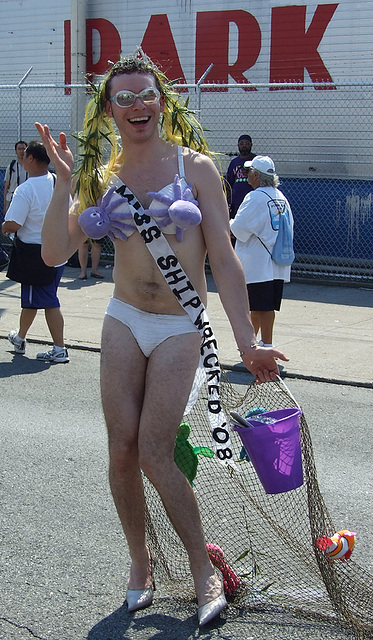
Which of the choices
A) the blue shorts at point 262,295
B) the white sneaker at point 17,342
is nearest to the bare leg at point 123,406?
Answer: the blue shorts at point 262,295

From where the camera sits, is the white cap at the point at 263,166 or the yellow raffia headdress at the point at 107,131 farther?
the white cap at the point at 263,166

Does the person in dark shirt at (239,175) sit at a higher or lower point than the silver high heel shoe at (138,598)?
higher

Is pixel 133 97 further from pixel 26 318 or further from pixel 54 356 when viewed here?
pixel 26 318

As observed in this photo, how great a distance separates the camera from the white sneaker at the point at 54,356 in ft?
26.6

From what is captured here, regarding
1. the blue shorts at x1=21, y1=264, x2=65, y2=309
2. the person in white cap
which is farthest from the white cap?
the blue shorts at x1=21, y1=264, x2=65, y2=309

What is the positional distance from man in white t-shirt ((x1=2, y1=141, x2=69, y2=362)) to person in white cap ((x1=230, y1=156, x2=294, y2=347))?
72.3 inches

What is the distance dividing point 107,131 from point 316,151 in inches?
398

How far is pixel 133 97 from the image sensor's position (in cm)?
327

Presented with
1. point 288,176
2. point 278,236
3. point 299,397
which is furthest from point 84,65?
point 299,397

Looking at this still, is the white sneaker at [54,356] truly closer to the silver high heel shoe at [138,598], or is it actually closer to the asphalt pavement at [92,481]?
the asphalt pavement at [92,481]

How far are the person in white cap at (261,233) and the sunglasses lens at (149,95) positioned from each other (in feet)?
14.5

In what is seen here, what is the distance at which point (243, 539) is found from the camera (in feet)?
13.1

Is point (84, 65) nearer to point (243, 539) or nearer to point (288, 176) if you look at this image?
point (288, 176)

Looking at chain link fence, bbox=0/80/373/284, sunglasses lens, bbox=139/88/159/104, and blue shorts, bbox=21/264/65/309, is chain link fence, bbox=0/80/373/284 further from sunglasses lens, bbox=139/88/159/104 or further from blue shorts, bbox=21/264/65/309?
sunglasses lens, bbox=139/88/159/104
